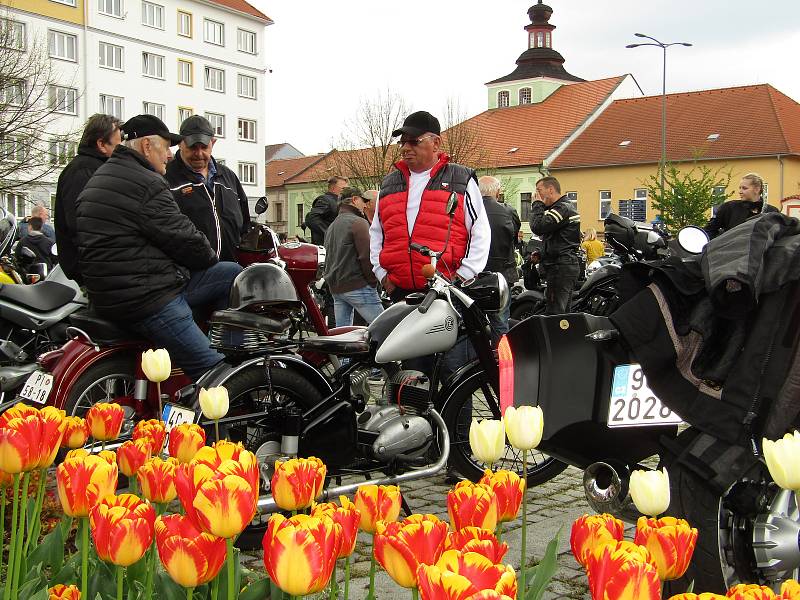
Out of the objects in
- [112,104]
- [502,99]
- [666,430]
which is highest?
[502,99]

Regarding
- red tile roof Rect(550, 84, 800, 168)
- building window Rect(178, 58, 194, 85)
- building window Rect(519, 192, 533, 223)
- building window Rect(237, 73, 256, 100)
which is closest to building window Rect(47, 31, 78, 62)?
building window Rect(178, 58, 194, 85)

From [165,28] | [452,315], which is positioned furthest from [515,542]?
[165,28]

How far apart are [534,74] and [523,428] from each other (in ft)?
234

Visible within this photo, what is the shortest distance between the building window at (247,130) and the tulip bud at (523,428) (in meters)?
59.3

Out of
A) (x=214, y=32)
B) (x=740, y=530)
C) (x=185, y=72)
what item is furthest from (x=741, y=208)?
(x=214, y=32)

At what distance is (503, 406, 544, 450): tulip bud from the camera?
1.84 metres

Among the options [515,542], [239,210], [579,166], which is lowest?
[515,542]

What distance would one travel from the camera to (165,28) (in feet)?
182

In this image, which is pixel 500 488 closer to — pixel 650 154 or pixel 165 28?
pixel 650 154

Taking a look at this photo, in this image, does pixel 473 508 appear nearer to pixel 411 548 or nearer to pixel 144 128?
pixel 411 548

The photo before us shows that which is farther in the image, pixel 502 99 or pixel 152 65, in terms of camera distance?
pixel 502 99

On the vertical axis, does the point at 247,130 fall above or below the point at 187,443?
above

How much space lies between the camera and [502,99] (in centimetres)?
7275

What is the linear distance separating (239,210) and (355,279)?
2.35 m
